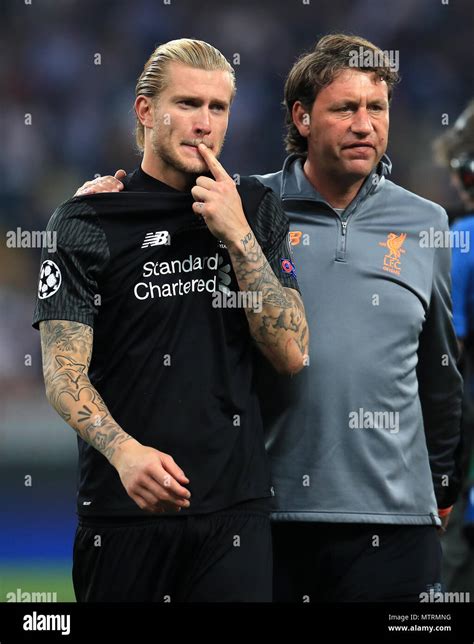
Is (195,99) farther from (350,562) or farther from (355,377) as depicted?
(350,562)

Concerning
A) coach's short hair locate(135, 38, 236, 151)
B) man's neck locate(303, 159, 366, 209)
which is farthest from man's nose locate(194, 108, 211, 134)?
man's neck locate(303, 159, 366, 209)

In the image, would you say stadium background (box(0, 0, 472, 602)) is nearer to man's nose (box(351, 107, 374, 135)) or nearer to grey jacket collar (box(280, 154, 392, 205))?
grey jacket collar (box(280, 154, 392, 205))

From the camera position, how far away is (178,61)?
2662mm

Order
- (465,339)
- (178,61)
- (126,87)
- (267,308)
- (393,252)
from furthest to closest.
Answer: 1. (126,87)
2. (465,339)
3. (393,252)
4. (178,61)
5. (267,308)

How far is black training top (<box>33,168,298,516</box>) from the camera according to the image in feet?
8.23

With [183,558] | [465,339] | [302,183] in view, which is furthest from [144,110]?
[465,339]

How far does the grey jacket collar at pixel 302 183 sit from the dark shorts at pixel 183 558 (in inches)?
34.4

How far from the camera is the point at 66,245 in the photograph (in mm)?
2561

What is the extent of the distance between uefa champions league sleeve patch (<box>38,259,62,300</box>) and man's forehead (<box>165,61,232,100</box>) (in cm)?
51

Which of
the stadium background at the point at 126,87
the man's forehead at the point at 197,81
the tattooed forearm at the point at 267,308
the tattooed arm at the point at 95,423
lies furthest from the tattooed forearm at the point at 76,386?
the stadium background at the point at 126,87

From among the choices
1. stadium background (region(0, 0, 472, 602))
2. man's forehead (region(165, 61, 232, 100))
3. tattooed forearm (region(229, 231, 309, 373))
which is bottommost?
tattooed forearm (region(229, 231, 309, 373))

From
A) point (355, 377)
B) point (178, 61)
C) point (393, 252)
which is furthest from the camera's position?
point (393, 252)

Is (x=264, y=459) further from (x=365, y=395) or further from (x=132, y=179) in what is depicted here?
(x=132, y=179)

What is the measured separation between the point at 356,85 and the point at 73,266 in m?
0.90
